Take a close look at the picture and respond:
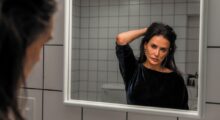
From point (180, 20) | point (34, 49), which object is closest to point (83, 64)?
point (180, 20)

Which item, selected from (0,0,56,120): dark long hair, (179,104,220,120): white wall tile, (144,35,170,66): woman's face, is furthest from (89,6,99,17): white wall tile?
(0,0,56,120): dark long hair

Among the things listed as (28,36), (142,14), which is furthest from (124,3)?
(28,36)

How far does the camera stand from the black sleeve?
944 mm

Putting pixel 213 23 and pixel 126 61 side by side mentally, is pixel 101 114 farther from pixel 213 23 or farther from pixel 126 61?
pixel 213 23

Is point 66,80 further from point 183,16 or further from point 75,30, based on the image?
point 183,16

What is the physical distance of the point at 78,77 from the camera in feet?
3.40

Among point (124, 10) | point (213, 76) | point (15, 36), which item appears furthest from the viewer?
point (124, 10)

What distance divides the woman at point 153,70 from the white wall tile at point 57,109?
0.70 feet

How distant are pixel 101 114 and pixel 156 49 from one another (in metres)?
0.29

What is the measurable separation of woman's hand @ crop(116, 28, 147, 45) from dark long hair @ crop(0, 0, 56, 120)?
1.68 feet

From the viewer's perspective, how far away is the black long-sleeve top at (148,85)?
35.1 inches

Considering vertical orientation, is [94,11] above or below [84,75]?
above

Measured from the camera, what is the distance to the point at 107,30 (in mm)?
986

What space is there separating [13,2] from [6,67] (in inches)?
3.5
